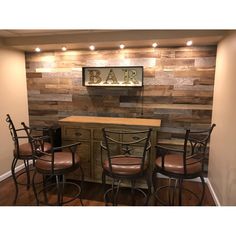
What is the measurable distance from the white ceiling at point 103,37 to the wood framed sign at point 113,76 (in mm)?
354

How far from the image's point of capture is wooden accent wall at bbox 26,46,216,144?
2.99 metres

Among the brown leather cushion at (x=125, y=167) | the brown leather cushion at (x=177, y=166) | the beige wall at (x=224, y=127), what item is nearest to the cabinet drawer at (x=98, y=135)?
the brown leather cushion at (x=125, y=167)

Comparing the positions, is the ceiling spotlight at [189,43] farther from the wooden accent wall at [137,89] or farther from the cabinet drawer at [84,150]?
the cabinet drawer at [84,150]

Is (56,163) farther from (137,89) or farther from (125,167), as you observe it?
(137,89)

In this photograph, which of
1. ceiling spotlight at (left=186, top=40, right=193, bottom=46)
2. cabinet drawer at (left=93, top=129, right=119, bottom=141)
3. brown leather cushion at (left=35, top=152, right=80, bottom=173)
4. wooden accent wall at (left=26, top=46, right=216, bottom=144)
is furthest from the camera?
wooden accent wall at (left=26, top=46, right=216, bottom=144)

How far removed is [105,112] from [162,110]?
3.13 ft

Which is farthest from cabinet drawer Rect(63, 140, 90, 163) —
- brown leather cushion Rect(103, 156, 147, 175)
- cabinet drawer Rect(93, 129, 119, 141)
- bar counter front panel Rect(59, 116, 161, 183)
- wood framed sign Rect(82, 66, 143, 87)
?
wood framed sign Rect(82, 66, 143, 87)

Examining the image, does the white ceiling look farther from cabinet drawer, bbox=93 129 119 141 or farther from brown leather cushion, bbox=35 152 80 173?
brown leather cushion, bbox=35 152 80 173

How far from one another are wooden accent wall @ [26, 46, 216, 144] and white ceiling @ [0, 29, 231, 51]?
215mm

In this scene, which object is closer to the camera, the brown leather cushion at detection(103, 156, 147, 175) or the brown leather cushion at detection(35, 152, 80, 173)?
the brown leather cushion at detection(103, 156, 147, 175)

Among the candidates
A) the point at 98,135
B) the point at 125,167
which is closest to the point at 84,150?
the point at 98,135

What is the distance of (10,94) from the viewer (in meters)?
3.27
